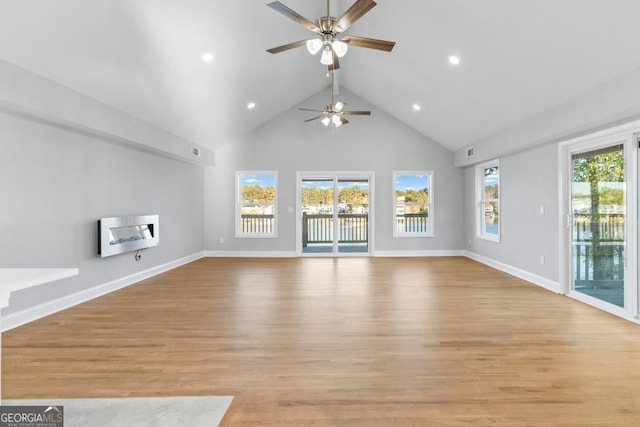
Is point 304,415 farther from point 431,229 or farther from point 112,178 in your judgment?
point 431,229

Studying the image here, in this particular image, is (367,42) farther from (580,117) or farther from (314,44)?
(580,117)

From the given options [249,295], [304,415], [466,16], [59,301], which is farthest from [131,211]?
[466,16]

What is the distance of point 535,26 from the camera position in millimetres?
3172

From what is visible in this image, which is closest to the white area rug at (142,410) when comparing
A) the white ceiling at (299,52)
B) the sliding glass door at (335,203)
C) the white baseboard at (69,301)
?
the white baseboard at (69,301)

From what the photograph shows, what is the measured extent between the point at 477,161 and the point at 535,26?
3.72m

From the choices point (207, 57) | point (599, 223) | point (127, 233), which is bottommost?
point (127, 233)

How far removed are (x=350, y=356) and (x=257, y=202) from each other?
18.9 ft

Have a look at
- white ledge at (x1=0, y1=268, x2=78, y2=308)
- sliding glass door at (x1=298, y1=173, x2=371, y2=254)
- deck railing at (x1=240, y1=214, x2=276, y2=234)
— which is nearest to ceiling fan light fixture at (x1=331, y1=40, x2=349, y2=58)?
white ledge at (x1=0, y1=268, x2=78, y2=308)

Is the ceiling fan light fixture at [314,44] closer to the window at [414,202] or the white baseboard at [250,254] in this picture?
the window at [414,202]

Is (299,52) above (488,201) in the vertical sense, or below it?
above

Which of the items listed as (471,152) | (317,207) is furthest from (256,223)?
(471,152)

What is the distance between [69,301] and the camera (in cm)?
388

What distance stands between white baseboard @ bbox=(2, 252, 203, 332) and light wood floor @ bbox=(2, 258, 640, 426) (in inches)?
5.3

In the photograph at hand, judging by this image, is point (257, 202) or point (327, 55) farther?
point (257, 202)
